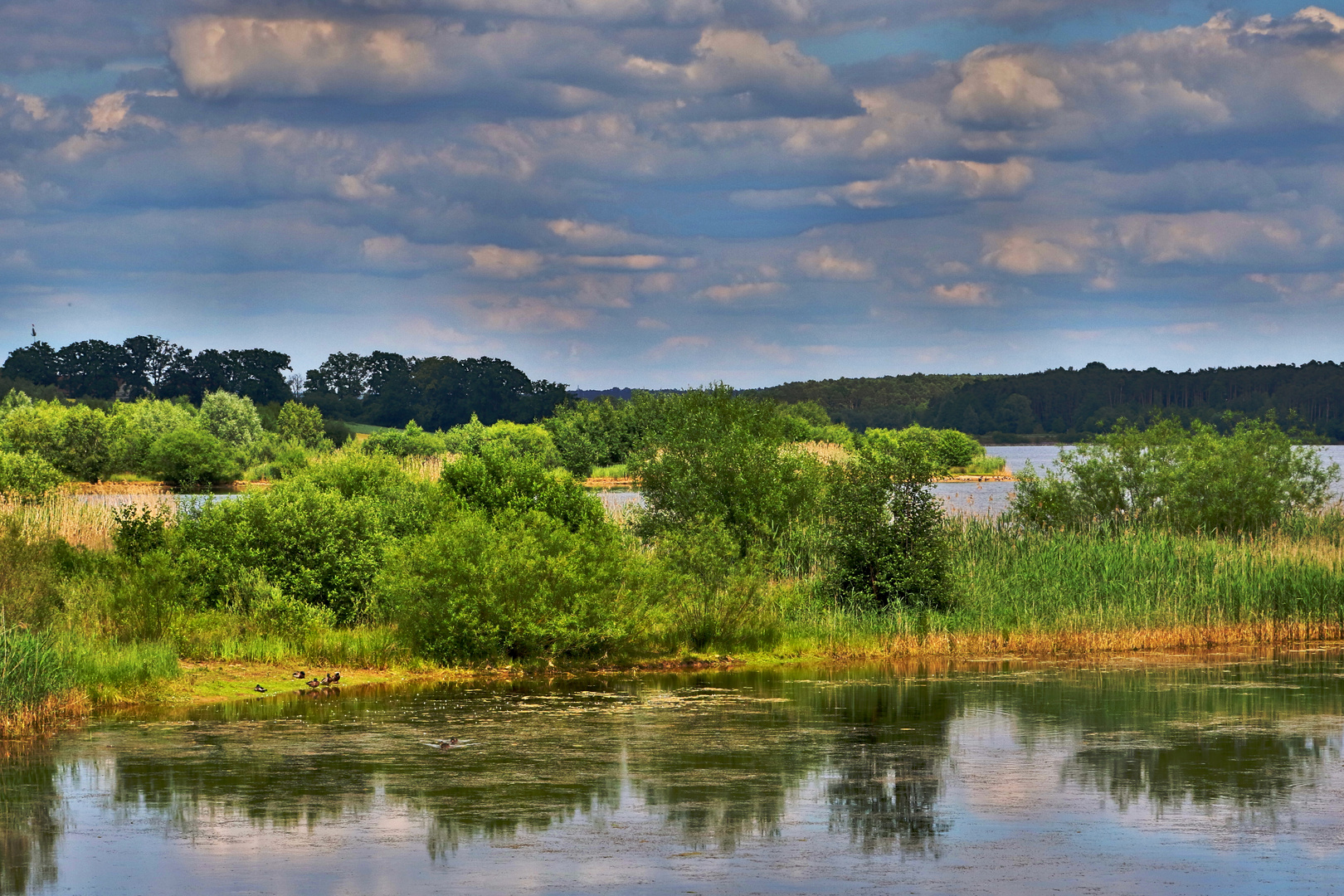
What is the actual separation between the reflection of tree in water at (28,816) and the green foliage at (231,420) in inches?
3766

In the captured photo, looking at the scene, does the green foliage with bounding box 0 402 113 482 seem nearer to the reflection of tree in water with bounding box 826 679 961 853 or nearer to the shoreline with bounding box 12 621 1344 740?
the shoreline with bounding box 12 621 1344 740

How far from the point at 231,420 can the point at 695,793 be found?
346ft

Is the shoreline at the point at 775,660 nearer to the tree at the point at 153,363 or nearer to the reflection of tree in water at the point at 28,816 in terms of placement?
the reflection of tree in water at the point at 28,816

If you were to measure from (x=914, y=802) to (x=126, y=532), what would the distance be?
689 inches

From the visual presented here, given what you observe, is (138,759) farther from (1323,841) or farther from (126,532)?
(1323,841)

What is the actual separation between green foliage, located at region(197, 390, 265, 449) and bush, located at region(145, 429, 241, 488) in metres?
14.0

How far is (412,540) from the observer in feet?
81.5

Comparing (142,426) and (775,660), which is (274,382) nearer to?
(142,426)

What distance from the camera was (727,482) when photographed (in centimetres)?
3127

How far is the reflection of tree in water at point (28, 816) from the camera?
11.9 m

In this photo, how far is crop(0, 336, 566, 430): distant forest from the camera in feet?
542

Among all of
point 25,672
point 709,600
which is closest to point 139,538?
point 25,672

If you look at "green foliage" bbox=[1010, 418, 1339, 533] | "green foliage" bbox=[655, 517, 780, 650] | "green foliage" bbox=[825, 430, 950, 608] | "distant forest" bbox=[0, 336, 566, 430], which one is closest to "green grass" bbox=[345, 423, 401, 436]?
"distant forest" bbox=[0, 336, 566, 430]

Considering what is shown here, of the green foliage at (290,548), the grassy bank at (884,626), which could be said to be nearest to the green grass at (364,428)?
the grassy bank at (884,626)
